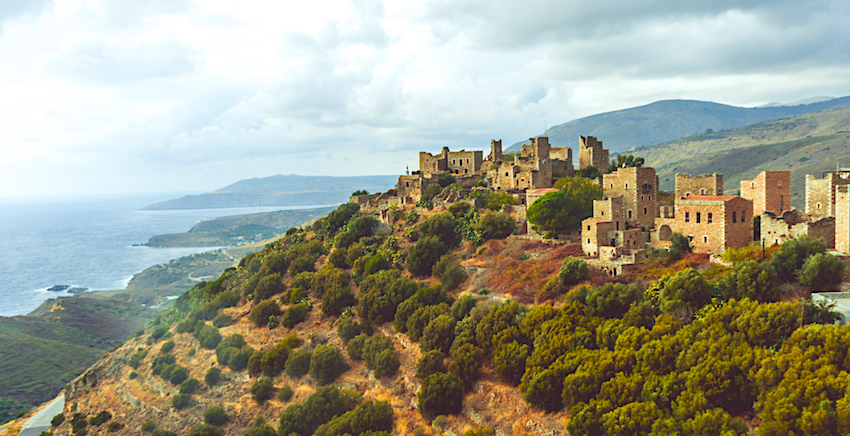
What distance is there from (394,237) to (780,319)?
4063 centimetres

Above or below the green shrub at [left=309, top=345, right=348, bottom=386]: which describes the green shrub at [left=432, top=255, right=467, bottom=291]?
above

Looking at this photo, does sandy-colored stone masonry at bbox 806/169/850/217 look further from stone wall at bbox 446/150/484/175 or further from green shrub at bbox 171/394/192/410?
green shrub at bbox 171/394/192/410

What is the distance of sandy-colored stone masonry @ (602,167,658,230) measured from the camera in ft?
145

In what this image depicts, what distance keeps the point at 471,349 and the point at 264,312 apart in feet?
95.8

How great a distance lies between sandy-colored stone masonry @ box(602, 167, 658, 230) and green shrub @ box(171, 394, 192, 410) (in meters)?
42.9

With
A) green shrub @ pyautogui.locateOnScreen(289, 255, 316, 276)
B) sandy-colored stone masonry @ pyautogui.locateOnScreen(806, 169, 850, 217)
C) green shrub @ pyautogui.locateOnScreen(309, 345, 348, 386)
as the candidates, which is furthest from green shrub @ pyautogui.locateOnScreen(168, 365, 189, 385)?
sandy-colored stone masonry @ pyautogui.locateOnScreen(806, 169, 850, 217)

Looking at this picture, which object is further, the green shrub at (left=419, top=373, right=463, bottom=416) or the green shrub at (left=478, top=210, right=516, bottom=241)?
the green shrub at (left=478, top=210, right=516, bottom=241)

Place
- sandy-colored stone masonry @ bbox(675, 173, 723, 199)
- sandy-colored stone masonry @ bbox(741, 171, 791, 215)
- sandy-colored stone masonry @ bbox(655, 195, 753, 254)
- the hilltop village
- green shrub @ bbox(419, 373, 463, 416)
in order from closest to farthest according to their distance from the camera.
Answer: green shrub @ bbox(419, 373, 463, 416), the hilltop village, sandy-colored stone masonry @ bbox(655, 195, 753, 254), sandy-colored stone masonry @ bbox(741, 171, 791, 215), sandy-colored stone masonry @ bbox(675, 173, 723, 199)

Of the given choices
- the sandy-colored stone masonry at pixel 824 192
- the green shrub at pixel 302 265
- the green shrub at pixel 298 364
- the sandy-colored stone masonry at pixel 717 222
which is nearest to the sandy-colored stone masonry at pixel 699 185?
the sandy-colored stone masonry at pixel 717 222

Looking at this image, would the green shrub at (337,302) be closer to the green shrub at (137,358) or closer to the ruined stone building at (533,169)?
the ruined stone building at (533,169)

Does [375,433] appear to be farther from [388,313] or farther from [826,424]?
[826,424]

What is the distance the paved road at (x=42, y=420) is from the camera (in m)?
60.2

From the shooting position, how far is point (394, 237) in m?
59.4

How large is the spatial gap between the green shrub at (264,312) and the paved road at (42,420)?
28.7m
